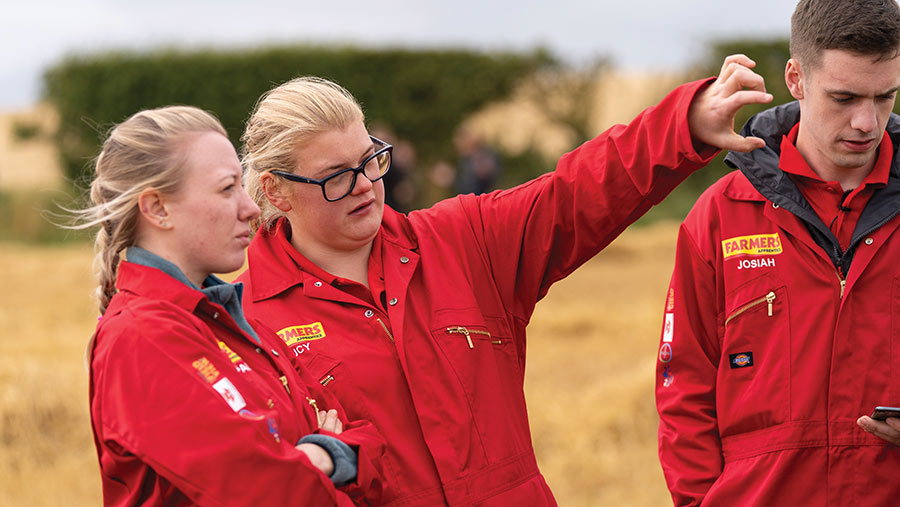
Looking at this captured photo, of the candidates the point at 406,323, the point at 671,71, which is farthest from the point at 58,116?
the point at 406,323

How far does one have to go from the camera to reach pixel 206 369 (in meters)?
2.21

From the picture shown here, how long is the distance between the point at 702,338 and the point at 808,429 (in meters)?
0.41

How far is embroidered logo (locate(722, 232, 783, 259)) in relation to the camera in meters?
3.10

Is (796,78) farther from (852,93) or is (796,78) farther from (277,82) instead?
(277,82)

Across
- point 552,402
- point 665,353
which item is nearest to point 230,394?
point 665,353

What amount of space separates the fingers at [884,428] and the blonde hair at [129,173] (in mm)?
1894

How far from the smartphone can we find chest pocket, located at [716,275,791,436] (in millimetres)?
264

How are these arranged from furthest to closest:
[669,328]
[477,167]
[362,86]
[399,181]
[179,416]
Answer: [362,86] < [477,167] < [399,181] < [669,328] < [179,416]

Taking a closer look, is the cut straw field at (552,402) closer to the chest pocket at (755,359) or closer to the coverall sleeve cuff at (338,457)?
the chest pocket at (755,359)

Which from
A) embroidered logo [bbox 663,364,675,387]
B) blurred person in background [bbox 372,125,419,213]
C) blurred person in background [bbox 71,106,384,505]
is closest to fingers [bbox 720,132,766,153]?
embroidered logo [bbox 663,364,675,387]

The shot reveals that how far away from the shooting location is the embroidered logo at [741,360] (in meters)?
3.08

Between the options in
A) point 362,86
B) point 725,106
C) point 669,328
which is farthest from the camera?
point 362,86

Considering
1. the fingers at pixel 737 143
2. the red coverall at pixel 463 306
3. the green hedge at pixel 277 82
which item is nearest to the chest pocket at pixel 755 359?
the red coverall at pixel 463 306

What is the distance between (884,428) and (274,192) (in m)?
1.79
